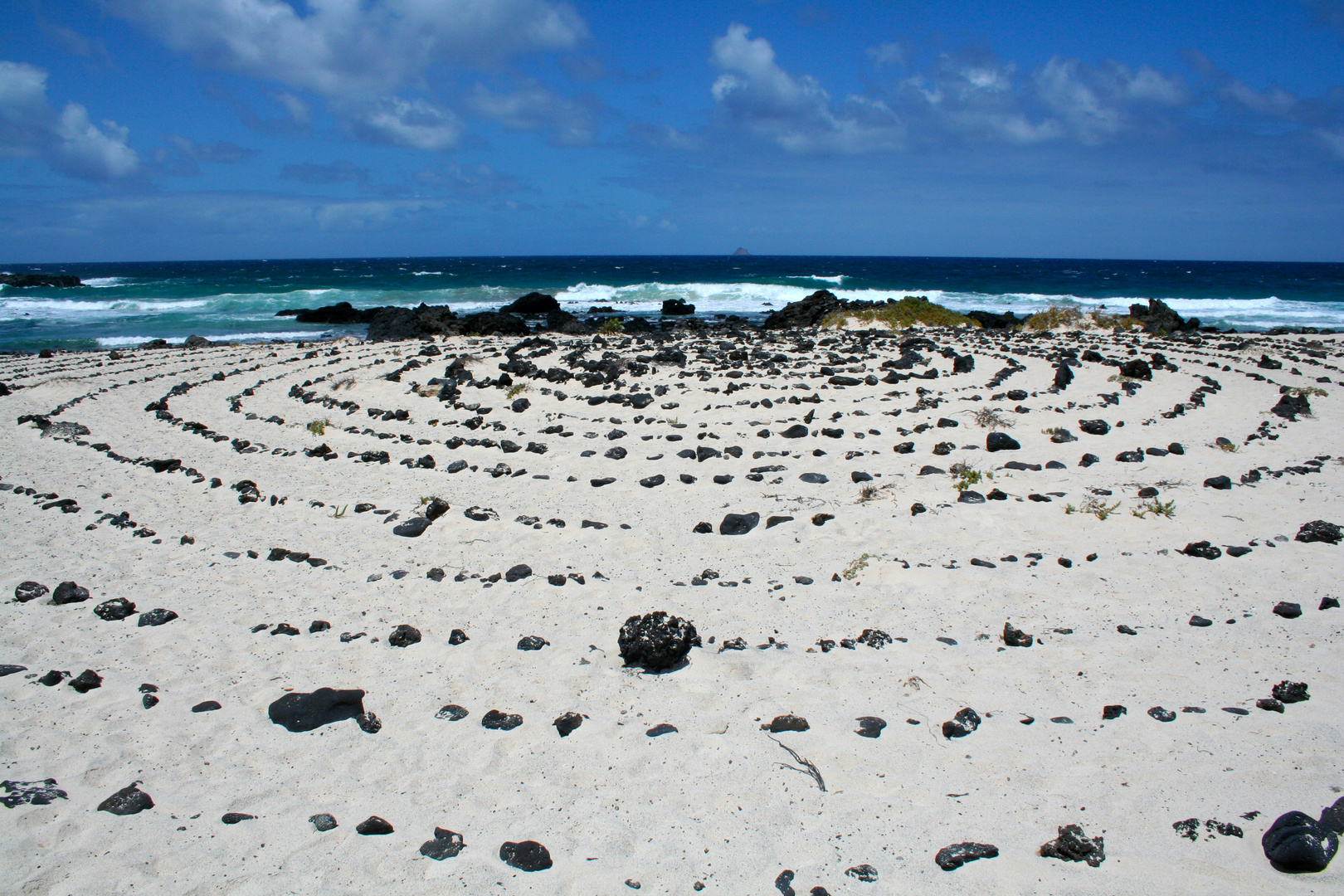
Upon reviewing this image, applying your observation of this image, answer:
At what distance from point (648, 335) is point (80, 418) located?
1431cm

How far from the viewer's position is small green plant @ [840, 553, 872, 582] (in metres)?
5.61

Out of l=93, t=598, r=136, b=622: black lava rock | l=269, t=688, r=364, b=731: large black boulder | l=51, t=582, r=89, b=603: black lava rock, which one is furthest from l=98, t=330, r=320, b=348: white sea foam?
l=269, t=688, r=364, b=731: large black boulder

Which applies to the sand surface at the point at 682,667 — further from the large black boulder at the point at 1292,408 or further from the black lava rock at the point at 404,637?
the large black boulder at the point at 1292,408

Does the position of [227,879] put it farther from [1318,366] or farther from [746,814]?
[1318,366]

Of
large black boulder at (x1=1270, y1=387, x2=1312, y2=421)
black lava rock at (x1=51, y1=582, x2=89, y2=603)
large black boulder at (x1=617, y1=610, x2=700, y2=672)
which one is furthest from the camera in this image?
large black boulder at (x1=1270, y1=387, x2=1312, y2=421)

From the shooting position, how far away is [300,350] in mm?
21344

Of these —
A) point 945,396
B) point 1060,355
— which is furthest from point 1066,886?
point 1060,355

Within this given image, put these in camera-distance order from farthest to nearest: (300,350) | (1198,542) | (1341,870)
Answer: (300,350)
(1198,542)
(1341,870)

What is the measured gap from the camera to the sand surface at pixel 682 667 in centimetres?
304

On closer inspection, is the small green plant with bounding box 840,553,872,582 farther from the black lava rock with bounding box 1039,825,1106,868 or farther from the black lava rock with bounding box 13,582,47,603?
the black lava rock with bounding box 13,582,47,603

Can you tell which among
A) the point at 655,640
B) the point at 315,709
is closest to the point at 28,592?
the point at 315,709

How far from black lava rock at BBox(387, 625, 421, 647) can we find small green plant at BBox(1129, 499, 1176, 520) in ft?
19.2

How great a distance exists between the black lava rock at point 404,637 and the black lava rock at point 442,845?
1779 millimetres

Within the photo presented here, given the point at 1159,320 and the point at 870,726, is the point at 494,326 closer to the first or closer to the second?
the point at 1159,320
